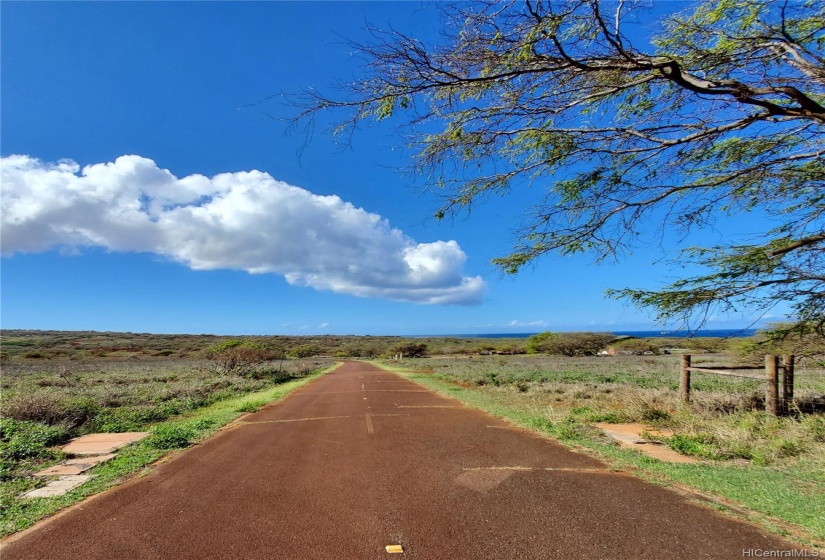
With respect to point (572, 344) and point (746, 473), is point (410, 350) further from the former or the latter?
point (746, 473)

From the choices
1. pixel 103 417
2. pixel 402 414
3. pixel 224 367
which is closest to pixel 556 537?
pixel 402 414

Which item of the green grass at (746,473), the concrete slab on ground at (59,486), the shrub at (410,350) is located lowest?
the shrub at (410,350)

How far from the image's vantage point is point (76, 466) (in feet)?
22.5

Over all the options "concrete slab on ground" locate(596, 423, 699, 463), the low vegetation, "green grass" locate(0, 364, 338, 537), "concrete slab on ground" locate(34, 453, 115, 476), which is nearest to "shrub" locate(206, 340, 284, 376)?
the low vegetation

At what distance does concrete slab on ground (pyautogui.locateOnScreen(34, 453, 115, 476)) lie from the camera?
256 inches

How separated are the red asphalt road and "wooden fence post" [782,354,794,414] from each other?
18.0ft

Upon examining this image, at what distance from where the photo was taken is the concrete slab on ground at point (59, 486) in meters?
5.47

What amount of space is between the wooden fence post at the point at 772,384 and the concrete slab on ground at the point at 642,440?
2.22 metres

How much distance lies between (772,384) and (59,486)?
12688 millimetres

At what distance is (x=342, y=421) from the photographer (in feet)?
35.3

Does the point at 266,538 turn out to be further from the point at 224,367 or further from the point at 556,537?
the point at 224,367

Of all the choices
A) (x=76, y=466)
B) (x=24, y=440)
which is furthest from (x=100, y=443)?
(x=76, y=466)

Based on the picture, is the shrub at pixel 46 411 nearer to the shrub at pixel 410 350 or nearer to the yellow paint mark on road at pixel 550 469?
the yellow paint mark on road at pixel 550 469

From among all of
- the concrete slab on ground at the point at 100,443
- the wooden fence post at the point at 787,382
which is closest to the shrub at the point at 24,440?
the concrete slab on ground at the point at 100,443
